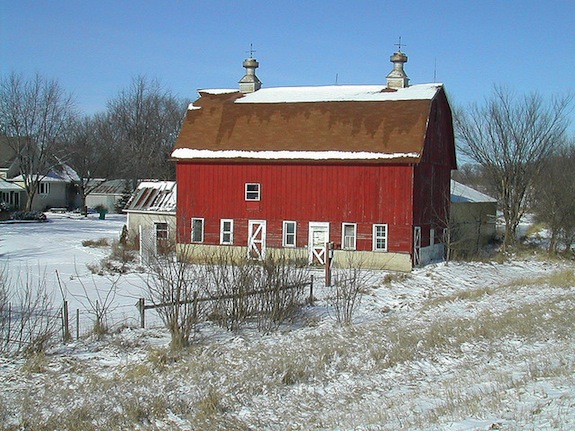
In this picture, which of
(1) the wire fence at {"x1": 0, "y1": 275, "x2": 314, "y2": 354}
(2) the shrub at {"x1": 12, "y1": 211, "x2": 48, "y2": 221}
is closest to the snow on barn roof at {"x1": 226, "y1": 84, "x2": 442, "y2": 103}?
(1) the wire fence at {"x1": 0, "y1": 275, "x2": 314, "y2": 354}

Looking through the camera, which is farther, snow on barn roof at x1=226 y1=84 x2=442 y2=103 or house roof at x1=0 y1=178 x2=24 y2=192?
house roof at x1=0 y1=178 x2=24 y2=192

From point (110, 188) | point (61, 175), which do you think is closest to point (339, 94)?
point (110, 188)

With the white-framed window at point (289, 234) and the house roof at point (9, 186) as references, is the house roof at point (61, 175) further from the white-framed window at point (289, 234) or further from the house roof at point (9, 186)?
the white-framed window at point (289, 234)

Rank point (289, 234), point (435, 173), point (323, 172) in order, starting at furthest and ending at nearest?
point (435, 173) → point (289, 234) → point (323, 172)

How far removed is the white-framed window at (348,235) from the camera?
1121 inches

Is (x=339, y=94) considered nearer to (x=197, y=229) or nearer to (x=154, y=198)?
(x=197, y=229)

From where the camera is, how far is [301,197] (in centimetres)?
2934

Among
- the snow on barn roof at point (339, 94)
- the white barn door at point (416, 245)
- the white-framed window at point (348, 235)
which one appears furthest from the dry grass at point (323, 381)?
the snow on barn roof at point (339, 94)

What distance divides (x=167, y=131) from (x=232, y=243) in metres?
48.5

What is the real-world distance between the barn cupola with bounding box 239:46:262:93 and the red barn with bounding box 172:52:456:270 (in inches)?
69.0

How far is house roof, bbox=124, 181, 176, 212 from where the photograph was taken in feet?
112

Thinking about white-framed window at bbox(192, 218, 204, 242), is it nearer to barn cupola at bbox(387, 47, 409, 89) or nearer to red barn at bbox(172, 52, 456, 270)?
red barn at bbox(172, 52, 456, 270)

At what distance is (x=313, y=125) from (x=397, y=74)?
5.28 m

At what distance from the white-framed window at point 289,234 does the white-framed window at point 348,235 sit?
2.24 metres
